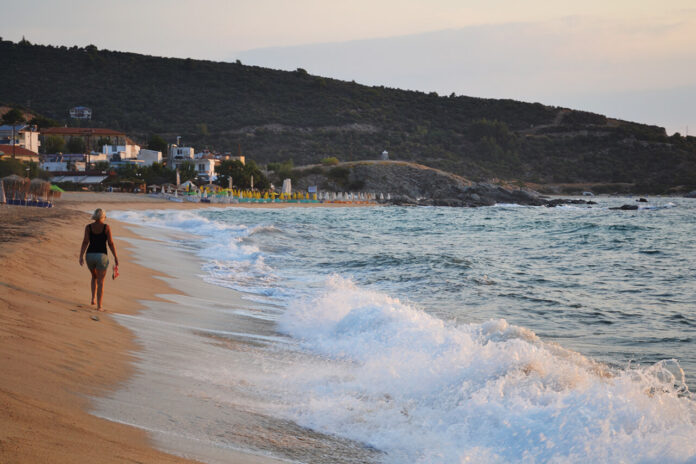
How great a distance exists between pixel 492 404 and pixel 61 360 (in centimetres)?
394

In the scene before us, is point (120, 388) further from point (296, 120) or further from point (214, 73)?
point (214, 73)

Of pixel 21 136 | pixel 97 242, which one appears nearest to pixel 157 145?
pixel 21 136

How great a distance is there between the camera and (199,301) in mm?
11000

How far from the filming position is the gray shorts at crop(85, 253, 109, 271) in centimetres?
884

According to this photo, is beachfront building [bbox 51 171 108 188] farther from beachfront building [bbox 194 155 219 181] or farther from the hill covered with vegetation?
the hill covered with vegetation

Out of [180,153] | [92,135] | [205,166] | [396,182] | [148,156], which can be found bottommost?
[396,182]

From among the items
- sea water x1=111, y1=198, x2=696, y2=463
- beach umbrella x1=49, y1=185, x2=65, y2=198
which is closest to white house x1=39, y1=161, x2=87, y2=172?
beach umbrella x1=49, y1=185, x2=65, y2=198

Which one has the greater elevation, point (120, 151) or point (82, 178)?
point (120, 151)

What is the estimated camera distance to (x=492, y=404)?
5777mm

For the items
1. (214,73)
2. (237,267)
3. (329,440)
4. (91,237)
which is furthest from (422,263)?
(214,73)

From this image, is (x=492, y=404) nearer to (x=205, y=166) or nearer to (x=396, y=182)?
(x=205, y=166)

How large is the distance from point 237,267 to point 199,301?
5.48 meters

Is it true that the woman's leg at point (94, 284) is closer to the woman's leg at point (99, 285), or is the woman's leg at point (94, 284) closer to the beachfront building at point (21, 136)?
the woman's leg at point (99, 285)

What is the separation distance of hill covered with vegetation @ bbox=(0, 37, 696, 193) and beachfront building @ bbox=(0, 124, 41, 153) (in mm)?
24640
